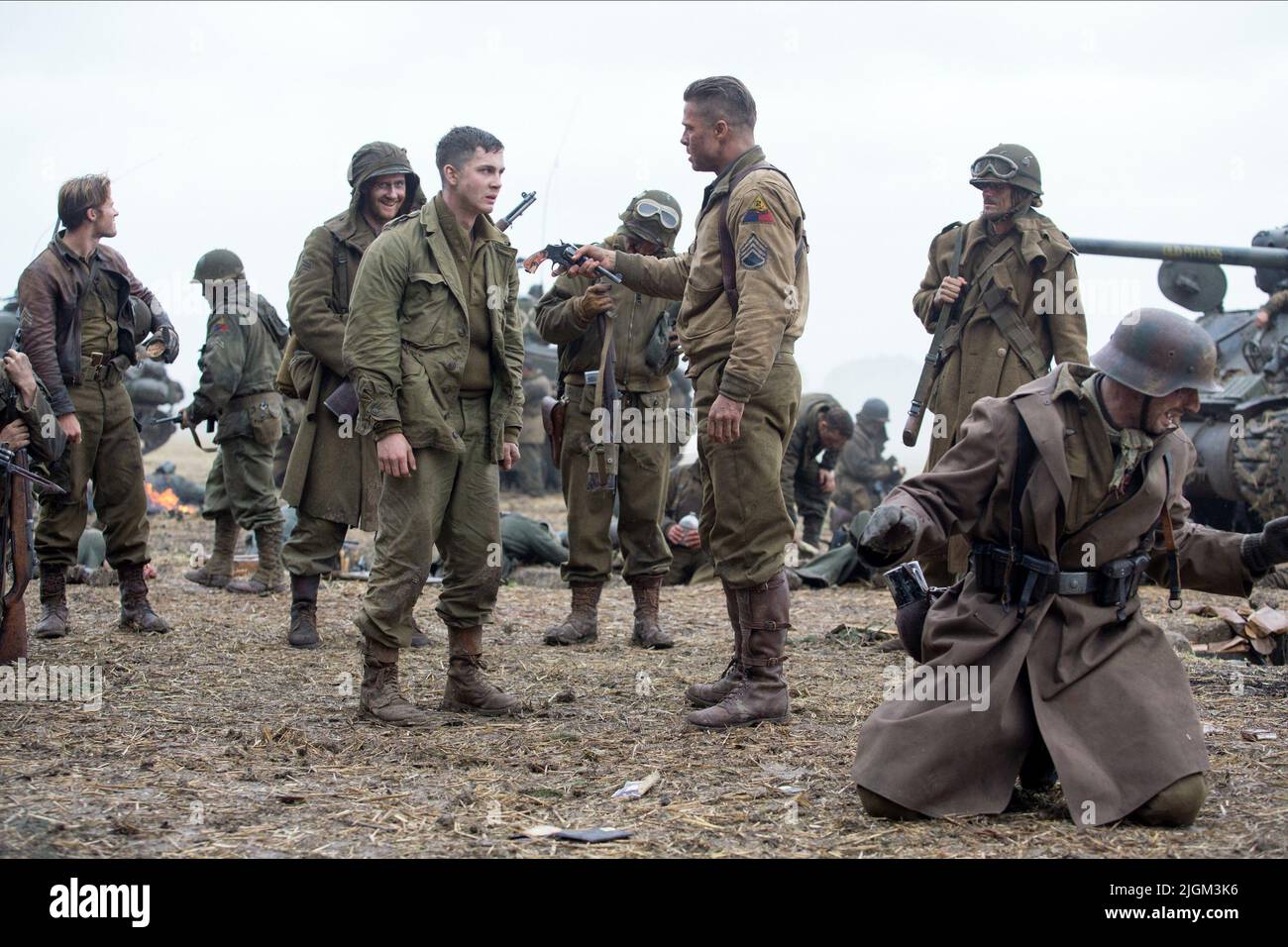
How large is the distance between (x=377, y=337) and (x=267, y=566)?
4869 millimetres

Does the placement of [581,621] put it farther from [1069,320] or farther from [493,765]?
[1069,320]

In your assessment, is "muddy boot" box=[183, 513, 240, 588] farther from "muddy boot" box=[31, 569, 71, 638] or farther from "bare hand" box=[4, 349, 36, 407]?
"bare hand" box=[4, 349, 36, 407]

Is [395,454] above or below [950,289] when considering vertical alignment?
below

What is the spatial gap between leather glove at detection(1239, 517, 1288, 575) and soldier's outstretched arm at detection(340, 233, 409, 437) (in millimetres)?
3033

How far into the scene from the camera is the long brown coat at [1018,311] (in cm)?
709

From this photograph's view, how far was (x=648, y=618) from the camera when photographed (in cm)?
790

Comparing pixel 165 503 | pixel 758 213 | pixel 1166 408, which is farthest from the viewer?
pixel 165 503

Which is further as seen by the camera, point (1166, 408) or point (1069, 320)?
point (1069, 320)

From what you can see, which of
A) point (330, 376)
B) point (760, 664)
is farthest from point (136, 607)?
point (760, 664)

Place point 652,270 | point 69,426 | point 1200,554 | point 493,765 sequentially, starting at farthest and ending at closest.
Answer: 1. point 69,426
2. point 652,270
3. point 493,765
4. point 1200,554

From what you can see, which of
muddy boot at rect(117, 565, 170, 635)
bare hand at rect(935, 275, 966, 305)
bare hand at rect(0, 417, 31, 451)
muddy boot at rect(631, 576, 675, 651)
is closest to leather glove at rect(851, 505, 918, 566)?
bare hand at rect(935, 275, 966, 305)

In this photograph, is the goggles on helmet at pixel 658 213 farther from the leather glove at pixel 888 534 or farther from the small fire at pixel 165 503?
the small fire at pixel 165 503

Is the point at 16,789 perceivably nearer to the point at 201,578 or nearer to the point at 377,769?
the point at 377,769
